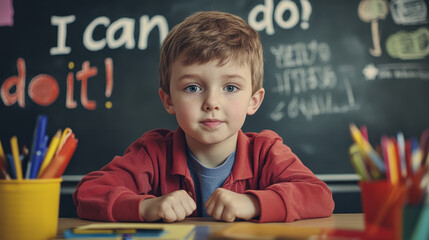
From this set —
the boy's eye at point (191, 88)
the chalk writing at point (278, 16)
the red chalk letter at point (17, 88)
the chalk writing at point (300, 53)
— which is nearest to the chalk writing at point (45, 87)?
the red chalk letter at point (17, 88)

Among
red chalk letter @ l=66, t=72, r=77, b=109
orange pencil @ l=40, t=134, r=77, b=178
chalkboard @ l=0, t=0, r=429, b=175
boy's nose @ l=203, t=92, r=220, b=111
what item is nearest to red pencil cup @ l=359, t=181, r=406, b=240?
orange pencil @ l=40, t=134, r=77, b=178

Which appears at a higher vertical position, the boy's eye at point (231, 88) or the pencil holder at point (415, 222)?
the boy's eye at point (231, 88)

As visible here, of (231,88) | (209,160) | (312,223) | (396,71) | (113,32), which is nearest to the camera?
(312,223)

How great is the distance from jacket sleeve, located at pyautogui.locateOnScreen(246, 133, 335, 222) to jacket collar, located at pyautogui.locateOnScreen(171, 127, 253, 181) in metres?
0.05

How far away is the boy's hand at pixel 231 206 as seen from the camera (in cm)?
70

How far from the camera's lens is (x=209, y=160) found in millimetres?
1057

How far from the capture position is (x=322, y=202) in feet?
2.59

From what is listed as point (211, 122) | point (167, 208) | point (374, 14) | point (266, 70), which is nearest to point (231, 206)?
point (167, 208)

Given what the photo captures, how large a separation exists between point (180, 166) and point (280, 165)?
0.24 m

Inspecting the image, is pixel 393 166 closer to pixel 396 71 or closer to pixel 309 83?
pixel 309 83

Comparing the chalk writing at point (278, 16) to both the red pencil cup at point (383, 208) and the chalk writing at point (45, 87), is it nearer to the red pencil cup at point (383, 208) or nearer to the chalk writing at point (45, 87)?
the chalk writing at point (45, 87)

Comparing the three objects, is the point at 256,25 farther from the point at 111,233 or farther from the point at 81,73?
the point at 111,233

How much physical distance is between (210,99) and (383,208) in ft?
1.72

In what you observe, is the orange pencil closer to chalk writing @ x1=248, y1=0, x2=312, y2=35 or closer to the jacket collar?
the jacket collar
